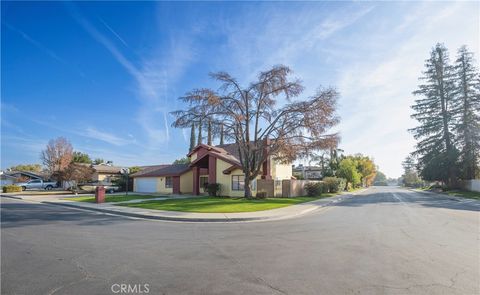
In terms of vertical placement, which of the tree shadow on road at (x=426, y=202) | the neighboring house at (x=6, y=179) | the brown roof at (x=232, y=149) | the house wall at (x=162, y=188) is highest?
the brown roof at (x=232, y=149)

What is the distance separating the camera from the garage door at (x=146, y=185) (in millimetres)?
38638

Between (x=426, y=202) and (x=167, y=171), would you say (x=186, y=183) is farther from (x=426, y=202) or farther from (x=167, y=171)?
(x=426, y=202)

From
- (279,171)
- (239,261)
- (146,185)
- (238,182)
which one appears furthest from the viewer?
(146,185)

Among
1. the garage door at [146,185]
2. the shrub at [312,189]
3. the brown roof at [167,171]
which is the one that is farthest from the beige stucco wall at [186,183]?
the shrub at [312,189]

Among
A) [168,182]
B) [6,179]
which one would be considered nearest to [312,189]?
[168,182]

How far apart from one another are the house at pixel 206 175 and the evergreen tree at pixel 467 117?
94.4ft

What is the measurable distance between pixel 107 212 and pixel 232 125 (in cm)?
1270

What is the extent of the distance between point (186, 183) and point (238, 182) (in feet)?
29.9

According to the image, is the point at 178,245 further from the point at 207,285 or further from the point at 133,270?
the point at 207,285

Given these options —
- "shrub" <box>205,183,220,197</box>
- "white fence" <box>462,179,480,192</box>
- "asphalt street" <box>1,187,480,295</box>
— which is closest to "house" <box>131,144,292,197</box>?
"shrub" <box>205,183,220,197</box>

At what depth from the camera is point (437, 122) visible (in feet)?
155

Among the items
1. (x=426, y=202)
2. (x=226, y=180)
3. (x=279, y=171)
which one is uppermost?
(x=279, y=171)

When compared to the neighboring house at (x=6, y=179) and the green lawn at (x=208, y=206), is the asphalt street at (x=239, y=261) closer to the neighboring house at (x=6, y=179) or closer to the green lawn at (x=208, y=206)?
the green lawn at (x=208, y=206)

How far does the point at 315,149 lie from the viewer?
972 inches
